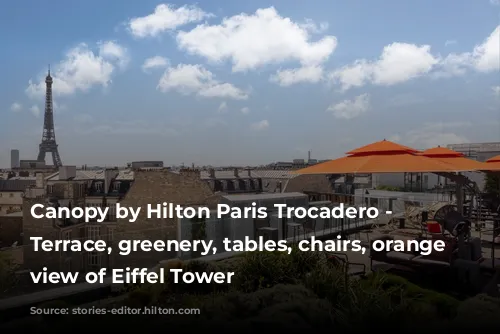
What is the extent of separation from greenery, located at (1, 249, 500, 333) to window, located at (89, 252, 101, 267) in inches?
38.0

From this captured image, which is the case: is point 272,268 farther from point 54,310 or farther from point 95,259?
point 95,259

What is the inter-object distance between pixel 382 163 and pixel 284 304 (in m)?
4.18

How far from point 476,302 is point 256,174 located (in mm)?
43336

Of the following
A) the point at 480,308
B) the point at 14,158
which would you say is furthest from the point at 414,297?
the point at 14,158

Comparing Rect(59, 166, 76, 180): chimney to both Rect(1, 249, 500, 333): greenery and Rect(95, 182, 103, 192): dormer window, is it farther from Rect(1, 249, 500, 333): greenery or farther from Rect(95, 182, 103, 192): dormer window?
Rect(1, 249, 500, 333): greenery

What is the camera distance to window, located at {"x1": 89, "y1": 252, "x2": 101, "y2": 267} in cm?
599

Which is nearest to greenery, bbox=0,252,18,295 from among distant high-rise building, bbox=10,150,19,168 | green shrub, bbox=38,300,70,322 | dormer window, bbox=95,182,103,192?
green shrub, bbox=38,300,70,322

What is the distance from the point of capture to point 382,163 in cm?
735

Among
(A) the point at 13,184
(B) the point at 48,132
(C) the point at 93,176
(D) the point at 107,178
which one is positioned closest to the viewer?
(D) the point at 107,178

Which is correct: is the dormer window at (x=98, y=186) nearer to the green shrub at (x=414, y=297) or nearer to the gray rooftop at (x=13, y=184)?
the gray rooftop at (x=13, y=184)

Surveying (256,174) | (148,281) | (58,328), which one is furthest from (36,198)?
(58,328)

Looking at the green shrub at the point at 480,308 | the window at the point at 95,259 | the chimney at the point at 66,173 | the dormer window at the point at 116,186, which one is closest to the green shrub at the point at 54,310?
the window at the point at 95,259

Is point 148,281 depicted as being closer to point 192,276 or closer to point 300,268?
Result: point 192,276

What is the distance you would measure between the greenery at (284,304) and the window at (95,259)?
0.96 metres
